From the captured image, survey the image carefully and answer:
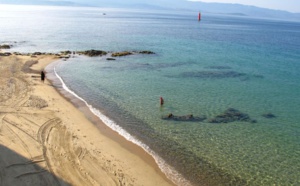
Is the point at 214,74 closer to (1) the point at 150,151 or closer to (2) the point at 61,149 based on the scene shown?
(1) the point at 150,151

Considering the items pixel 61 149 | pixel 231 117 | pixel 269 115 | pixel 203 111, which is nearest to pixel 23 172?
pixel 61 149

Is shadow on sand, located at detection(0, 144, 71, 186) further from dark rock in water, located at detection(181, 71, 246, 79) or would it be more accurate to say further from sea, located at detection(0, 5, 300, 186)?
dark rock in water, located at detection(181, 71, 246, 79)

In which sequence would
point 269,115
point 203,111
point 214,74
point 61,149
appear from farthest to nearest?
point 214,74 < point 203,111 < point 269,115 < point 61,149

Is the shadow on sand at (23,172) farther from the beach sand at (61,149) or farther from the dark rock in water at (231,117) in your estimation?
the dark rock in water at (231,117)

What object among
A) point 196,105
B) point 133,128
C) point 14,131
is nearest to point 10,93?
point 14,131

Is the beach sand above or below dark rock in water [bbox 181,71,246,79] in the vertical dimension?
below

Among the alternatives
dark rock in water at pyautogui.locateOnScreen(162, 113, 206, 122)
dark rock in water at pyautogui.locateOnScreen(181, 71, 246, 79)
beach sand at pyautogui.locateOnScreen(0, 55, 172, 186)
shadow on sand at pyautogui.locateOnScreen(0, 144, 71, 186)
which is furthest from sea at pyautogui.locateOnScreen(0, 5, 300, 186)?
shadow on sand at pyautogui.locateOnScreen(0, 144, 71, 186)

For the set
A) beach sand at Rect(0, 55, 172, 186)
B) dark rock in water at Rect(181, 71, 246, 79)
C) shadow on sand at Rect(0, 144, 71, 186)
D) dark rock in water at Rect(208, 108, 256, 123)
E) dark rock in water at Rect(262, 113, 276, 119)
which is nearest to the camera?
shadow on sand at Rect(0, 144, 71, 186)
